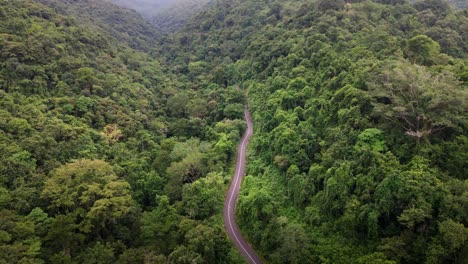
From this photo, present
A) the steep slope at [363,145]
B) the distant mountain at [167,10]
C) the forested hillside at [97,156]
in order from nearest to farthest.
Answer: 1. the steep slope at [363,145]
2. the forested hillside at [97,156]
3. the distant mountain at [167,10]

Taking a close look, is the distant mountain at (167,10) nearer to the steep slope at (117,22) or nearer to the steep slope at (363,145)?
the steep slope at (117,22)

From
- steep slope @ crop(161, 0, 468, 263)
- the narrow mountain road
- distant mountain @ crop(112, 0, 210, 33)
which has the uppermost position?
distant mountain @ crop(112, 0, 210, 33)

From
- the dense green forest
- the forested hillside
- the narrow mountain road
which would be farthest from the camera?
the narrow mountain road

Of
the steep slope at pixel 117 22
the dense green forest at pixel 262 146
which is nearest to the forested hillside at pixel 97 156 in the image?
the dense green forest at pixel 262 146

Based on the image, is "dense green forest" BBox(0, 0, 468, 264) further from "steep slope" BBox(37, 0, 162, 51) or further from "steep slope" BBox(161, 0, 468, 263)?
"steep slope" BBox(37, 0, 162, 51)

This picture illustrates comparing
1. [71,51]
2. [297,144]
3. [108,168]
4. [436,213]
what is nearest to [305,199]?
[297,144]

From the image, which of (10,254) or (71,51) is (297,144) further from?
→ (71,51)

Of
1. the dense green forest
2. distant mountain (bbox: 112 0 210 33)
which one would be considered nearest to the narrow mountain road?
the dense green forest
